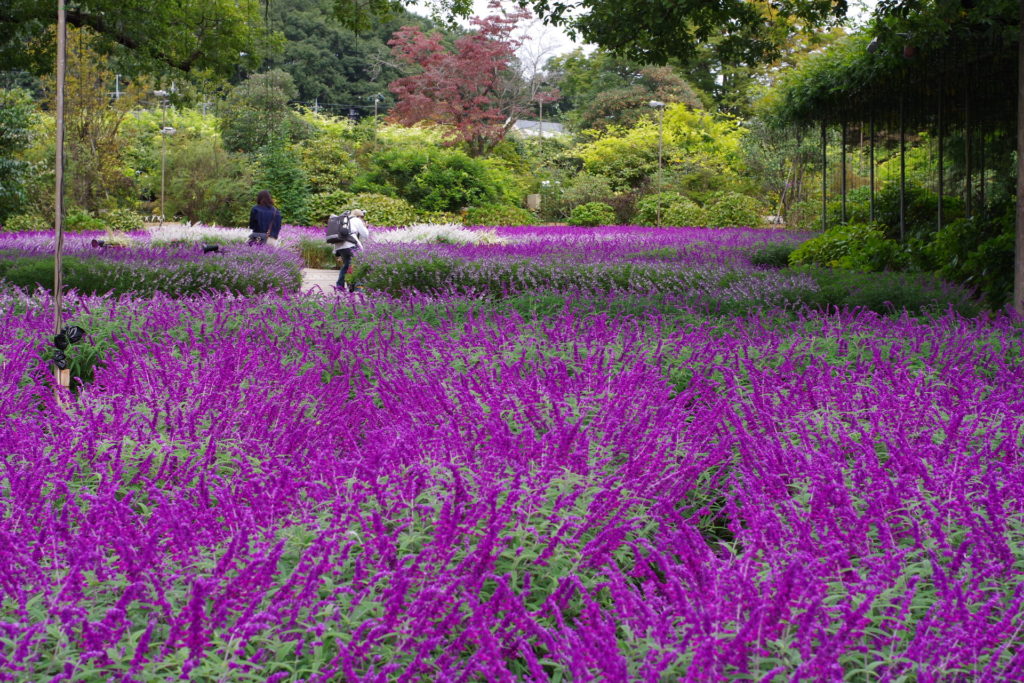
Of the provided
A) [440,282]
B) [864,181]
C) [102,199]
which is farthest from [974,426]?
[864,181]

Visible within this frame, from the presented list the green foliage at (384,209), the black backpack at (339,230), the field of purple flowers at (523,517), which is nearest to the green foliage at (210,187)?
the green foliage at (384,209)

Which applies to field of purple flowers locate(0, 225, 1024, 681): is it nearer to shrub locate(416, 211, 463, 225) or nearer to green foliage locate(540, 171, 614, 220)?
shrub locate(416, 211, 463, 225)

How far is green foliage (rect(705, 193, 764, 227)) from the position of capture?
95.6ft

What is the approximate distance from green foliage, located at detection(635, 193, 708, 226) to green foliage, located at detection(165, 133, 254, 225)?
13088mm

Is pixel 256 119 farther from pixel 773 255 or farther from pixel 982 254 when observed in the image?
pixel 982 254

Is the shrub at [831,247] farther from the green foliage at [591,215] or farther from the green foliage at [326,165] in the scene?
the green foliage at [326,165]

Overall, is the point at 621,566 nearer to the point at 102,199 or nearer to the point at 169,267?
the point at 169,267

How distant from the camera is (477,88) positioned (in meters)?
39.7

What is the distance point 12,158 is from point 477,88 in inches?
768

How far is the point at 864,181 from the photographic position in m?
37.8

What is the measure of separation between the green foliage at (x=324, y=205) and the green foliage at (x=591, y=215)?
Result: 25.7 feet

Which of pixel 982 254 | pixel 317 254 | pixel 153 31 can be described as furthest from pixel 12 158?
pixel 982 254

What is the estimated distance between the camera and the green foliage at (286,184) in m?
28.8

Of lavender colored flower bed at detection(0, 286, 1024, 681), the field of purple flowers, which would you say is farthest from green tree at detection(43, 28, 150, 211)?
lavender colored flower bed at detection(0, 286, 1024, 681)
